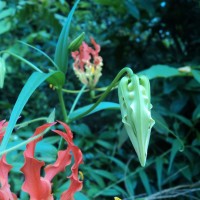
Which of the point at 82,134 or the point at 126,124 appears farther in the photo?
the point at 82,134

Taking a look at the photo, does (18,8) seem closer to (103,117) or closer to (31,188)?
(103,117)

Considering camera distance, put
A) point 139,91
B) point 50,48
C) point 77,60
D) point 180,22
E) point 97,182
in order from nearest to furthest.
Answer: point 139,91 → point 97,182 → point 77,60 → point 180,22 → point 50,48

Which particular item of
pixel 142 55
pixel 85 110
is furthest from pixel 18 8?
pixel 85 110

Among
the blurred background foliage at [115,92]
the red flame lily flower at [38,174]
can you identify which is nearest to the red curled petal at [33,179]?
the red flame lily flower at [38,174]

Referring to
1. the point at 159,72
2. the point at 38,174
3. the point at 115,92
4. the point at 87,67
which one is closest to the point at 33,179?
the point at 38,174

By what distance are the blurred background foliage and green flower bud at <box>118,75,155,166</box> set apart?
38 cm

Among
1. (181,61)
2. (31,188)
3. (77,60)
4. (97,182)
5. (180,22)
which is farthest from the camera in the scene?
(180,22)

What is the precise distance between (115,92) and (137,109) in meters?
1.10

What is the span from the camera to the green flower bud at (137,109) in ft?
1.89

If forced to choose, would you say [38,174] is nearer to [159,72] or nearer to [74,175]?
[74,175]

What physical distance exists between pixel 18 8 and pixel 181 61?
68 cm

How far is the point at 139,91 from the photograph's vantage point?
572 millimetres

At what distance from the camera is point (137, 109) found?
1.89 ft

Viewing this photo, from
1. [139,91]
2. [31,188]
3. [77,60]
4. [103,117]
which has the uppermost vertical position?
[139,91]
